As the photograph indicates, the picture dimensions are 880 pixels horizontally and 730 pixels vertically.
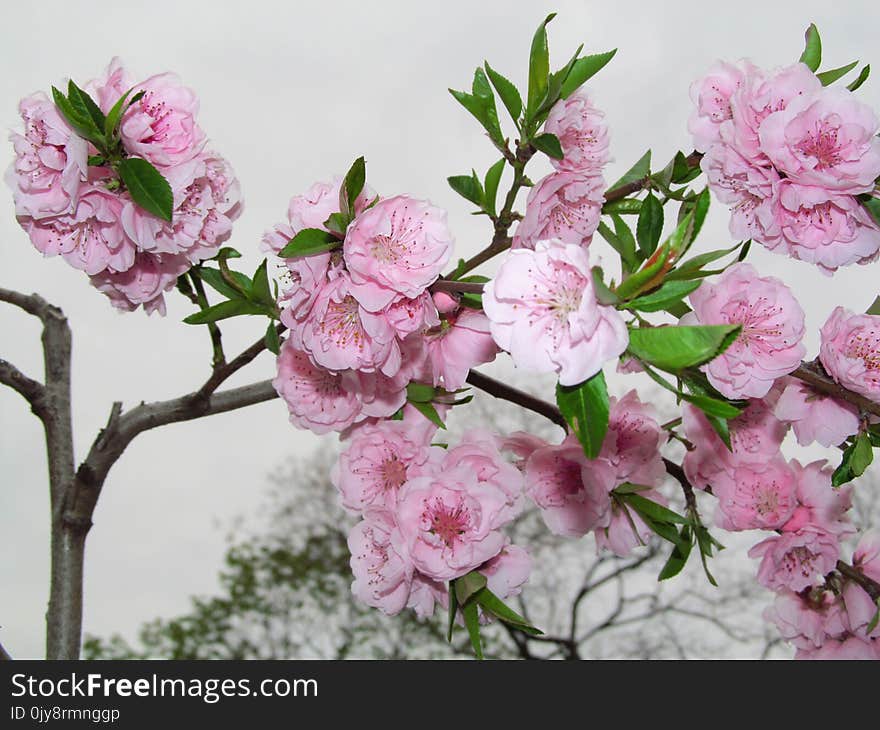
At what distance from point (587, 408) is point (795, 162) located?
0.49m

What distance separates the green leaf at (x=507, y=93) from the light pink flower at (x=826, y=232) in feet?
1.03

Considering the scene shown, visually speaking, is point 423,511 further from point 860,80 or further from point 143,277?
point 860,80

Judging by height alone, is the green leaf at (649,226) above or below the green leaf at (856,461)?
above

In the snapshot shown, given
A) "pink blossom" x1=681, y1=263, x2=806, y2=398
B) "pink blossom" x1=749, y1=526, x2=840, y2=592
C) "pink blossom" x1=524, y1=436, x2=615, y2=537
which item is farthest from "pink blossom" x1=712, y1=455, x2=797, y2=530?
"pink blossom" x1=681, y1=263, x2=806, y2=398

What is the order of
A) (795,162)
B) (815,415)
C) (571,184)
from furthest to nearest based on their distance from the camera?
(815,415) → (571,184) → (795,162)

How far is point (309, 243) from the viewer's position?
3.20 feet

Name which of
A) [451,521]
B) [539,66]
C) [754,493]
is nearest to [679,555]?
[754,493]

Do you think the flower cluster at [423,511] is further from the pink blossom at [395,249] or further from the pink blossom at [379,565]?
the pink blossom at [395,249]

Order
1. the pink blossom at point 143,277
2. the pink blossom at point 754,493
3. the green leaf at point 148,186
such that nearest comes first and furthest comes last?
the green leaf at point 148,186 → the pink blossom at point 143,277 → the pink blossom at point 754,493

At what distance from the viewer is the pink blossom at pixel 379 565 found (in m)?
1.20

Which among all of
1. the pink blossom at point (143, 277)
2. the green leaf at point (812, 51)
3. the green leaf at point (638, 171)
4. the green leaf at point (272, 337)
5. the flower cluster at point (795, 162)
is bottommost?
the green leaf at point (272, 337)

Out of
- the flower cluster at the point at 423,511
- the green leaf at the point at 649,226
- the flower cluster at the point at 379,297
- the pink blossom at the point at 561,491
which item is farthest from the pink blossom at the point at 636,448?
the green leaf at the point at 649,226

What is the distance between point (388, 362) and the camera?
1059 millimetres
